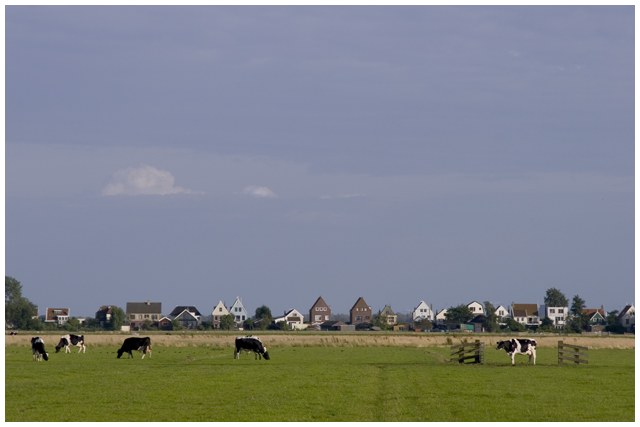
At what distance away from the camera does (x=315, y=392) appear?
2302cm

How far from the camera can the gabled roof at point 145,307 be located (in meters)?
181

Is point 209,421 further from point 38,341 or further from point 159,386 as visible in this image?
point 38,341

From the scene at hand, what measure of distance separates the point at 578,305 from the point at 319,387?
6225 inches

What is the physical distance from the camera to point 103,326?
532 feet

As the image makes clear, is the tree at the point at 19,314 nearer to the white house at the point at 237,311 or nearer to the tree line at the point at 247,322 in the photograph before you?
the tree line at the point at 247,322

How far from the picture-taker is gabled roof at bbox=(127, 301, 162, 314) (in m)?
181

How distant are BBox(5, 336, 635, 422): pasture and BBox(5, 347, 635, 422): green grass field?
33 millimetres

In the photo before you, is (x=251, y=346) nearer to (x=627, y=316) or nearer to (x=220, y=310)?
(x=627, y=316)

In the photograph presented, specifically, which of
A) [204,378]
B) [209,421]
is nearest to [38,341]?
[204,378]

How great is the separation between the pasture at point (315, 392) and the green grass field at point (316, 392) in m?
0.03

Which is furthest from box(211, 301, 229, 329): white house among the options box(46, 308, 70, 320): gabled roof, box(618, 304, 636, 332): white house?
box(618, 304, 636, 332): white house

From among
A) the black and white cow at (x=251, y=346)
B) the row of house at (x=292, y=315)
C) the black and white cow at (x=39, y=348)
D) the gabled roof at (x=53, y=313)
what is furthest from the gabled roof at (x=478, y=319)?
the black and white cow at (x=39, y=348)

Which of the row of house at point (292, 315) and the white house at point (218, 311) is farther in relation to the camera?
the white house at point (218, 311)

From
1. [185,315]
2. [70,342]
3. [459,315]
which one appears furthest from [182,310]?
[70,342]
